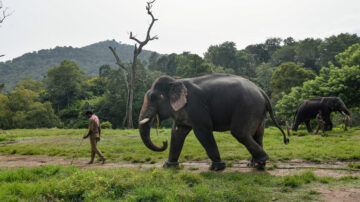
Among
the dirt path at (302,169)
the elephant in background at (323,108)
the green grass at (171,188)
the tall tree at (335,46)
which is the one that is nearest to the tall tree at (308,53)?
the tall tree at (335,46)

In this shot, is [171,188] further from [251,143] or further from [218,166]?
[251,143]

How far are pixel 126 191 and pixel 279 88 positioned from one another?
38.7 meters

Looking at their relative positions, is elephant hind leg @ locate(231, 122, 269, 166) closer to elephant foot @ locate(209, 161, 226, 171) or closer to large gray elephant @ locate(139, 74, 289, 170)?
large gray elephant @ locate(139, 74, 289, 170)

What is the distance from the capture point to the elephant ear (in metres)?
6.39

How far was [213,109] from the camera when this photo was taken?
646 cm

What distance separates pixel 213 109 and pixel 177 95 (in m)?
0.94

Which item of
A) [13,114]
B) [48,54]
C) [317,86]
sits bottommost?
[13,114]

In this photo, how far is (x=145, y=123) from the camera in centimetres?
659

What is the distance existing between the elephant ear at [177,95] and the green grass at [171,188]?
1664 millimetres

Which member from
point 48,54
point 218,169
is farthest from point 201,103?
point 48,54

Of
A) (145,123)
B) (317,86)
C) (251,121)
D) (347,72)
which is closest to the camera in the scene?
(251,121)

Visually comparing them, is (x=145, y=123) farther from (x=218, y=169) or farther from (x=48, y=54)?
(x=48, y=54)

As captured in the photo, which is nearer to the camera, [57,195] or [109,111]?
[57,195]

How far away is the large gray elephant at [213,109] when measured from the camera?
6184mm
